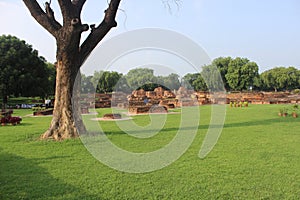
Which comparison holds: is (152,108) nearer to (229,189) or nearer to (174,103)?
(174,103)

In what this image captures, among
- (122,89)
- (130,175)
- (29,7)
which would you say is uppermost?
(29,7)

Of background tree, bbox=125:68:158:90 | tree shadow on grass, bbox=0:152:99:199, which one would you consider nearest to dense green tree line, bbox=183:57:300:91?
background tree, bbox=125:68:158:90

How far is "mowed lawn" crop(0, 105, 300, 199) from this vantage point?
436 cm

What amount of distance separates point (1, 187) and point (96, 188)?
4.83 ft

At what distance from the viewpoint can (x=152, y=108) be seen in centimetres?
2189

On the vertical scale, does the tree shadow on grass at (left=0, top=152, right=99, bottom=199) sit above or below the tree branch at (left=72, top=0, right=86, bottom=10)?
below

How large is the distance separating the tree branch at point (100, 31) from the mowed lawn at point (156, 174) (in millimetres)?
3021

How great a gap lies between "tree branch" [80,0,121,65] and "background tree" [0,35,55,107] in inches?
856

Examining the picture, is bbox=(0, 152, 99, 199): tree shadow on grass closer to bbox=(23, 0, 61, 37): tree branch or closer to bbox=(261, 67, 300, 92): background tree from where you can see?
bbox=(23, 0, 61, 37): tree branch

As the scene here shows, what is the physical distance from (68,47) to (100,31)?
1145mm

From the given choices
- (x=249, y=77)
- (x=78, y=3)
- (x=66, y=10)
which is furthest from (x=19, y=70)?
(x=249, y=77)

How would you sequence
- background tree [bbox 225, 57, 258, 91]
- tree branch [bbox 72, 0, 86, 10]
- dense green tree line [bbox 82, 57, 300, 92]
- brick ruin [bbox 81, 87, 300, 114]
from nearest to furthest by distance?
tree branch [bbox 72, 0, 86, 10], brick ruin [bbox 81, 87, 300, 114], dense green tree line [bbox 82, 57, 300, 92], background tree [bbox 225, 57, 258, 91]

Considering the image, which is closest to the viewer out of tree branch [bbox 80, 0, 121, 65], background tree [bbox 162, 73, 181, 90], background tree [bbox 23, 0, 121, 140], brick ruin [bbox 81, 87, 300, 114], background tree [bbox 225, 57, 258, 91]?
background tree [bbox 23, 0, 121, 140]

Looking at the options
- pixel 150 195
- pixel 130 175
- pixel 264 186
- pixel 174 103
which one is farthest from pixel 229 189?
pixel 174 103
